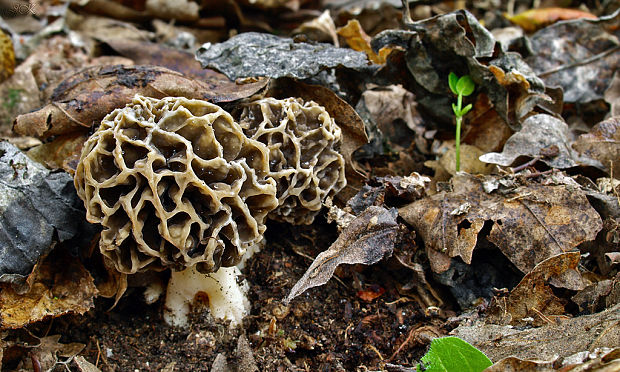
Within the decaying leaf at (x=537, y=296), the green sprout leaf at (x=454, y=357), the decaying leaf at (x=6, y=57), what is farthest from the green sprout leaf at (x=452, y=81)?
the decaying leaf at (x=6, y=57)

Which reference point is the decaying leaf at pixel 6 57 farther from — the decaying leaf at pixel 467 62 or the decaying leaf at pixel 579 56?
the decaying leaf at pixel 579 56

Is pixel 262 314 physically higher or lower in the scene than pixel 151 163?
lower

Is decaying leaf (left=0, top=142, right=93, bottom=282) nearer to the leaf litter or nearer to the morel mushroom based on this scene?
the leaf litter

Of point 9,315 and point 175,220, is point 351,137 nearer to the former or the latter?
point 175,220

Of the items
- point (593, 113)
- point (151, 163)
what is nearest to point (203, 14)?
point (151, 163)

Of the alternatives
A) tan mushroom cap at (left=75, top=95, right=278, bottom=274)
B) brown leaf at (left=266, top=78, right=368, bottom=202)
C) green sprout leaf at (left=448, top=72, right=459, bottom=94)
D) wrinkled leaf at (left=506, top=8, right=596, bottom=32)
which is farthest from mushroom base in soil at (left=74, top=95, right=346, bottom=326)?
wrinkled leaf at (left=506, top=8, right=596, bottom=32)
